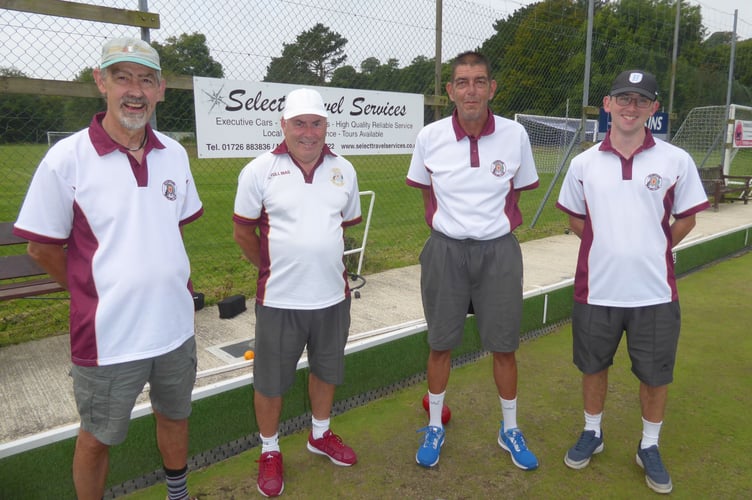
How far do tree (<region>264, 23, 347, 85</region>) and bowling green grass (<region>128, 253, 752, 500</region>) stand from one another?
8.93 ft

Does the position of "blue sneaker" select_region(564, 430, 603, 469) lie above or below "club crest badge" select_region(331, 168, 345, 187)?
below

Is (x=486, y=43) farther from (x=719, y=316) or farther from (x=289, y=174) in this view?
(x=289, y=174)

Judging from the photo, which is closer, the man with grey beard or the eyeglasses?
the man with grey beard

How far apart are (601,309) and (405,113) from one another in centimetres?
305

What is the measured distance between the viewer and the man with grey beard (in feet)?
5.42

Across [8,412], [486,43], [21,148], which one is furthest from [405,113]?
[8,412]

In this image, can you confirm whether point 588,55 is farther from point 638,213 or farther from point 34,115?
point 34,115

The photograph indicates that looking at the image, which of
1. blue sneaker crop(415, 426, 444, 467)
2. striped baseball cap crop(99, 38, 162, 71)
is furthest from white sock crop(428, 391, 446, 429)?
striped baseball cap crop(99, 38, 162, 71)

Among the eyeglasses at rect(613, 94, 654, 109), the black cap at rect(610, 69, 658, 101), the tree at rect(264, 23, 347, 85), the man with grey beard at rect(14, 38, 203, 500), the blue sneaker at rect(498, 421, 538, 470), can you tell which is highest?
the tree at rect(264, 23, 347, 85)

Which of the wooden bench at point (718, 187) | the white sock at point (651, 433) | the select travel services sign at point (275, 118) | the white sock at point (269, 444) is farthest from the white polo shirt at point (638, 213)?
the wooden bench at point (718, 187)

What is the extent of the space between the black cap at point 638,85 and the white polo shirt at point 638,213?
0.17 m

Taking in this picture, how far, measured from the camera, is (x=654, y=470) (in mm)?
2293

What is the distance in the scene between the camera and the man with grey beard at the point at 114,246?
5.42 ft

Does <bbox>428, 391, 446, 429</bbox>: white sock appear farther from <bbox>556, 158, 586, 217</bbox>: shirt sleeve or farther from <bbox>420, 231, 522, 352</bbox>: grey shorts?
<bbox>556, 158, 586, 217</bbox>: shirt sleeve
